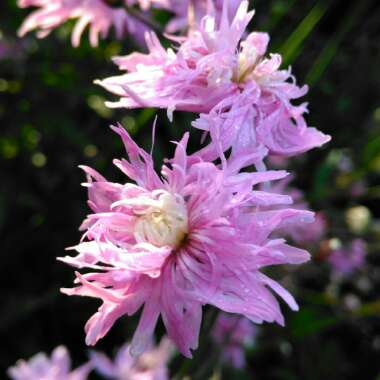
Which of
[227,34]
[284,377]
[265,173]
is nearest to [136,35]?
[227,34]

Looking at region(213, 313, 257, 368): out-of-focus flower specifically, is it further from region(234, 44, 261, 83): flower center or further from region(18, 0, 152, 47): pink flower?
region(234, 44, 261, 83): flower center

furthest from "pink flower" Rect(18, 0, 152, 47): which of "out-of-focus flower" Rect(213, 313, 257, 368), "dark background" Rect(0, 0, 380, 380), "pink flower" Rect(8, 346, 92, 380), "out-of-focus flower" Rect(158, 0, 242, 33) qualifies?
"out-of-focus flower" Rect(213, 313, 257, 368)

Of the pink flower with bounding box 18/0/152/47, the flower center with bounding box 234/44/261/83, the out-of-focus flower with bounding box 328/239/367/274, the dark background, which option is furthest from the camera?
the out-of-focus flower with bounding box 328/239/367/274

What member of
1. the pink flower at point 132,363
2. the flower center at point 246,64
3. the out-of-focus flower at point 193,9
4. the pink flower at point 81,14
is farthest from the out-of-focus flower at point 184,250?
the pink flower at point 132,363

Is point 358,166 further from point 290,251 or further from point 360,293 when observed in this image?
point 290,251

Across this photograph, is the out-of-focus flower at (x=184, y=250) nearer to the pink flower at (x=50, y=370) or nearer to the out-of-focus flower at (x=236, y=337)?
the pink flower at (x=50, y=370)

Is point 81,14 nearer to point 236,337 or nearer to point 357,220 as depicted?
point 236,337

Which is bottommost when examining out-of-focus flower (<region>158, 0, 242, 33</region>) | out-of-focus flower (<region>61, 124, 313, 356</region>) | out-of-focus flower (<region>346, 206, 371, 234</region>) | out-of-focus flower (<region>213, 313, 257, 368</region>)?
out-of-focus flower (<region>346, 206, 371, 234</region>)

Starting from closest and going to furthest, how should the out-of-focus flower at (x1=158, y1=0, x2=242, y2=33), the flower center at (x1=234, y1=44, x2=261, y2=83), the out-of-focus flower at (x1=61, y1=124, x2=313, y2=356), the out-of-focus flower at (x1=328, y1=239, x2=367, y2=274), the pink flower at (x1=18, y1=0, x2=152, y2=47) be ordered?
1. the out-of-focus flower at (x1=61, y1=124, x2=313, y2=356)
2. the flower center at (x1=234, y1=44, x2=261, y2=83)
3. the out-of-focus flower at (x1=158, y1=0, x2=242, y2=33)
4. the pink flower at (x1=18, y1=0, x2=152, y2=47)
5. the out-of-focus flower at (x1=328, y1=239, x2=367, y2=274)
